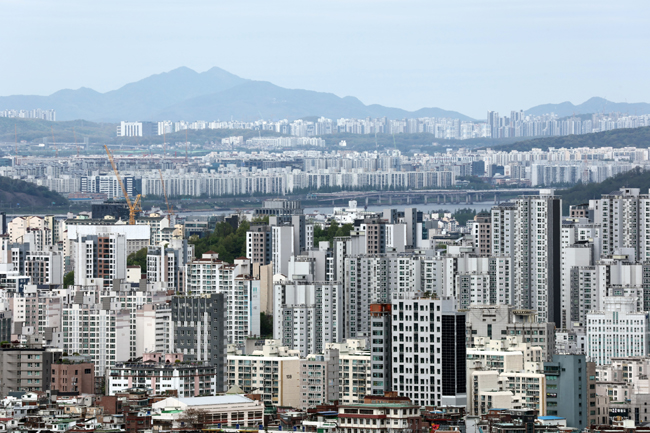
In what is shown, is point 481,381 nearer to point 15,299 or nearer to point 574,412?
point 574,412

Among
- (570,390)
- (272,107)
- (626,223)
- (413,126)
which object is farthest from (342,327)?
(272,107)

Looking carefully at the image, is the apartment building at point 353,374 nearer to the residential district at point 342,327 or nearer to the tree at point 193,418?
the residential district at point 342,327

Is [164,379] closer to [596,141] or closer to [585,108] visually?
[596,141]

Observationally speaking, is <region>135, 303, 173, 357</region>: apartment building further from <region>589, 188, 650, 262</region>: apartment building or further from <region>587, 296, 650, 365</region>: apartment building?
<region>589, 188, 650, 262</region>: apartment building

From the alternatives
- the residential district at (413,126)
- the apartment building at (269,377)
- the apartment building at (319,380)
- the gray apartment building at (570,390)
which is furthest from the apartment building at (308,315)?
the residential district at (413,126)

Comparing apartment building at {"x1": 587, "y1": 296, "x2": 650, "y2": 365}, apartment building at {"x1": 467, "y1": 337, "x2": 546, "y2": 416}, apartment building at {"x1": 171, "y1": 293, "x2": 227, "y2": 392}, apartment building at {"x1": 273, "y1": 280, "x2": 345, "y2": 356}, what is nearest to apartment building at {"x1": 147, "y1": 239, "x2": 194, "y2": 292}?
apartment building at {"x1": 273, "y1": 280, "x2": 345, "y2": 356}

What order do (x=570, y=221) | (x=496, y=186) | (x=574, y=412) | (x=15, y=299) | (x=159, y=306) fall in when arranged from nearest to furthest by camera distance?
(x=574, y=412), (x=159, y=306), (x=15, y=299), (x=570, y=221), (x=496, y=186)

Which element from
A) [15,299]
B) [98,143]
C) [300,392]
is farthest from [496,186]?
[300,392]
